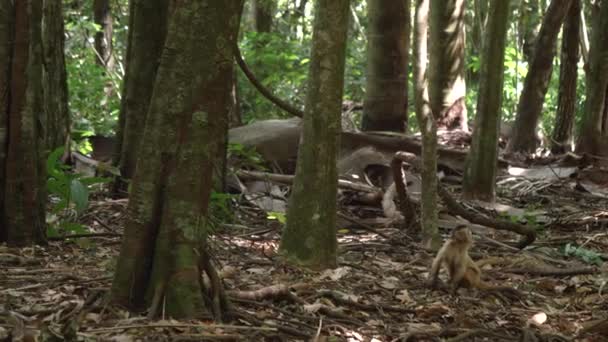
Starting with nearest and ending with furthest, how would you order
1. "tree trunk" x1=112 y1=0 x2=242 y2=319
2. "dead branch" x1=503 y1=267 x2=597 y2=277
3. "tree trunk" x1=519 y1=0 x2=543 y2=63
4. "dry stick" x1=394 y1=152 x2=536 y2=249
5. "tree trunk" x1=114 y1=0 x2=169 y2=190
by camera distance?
"tree trunk" x1=112 y1=0 x2=242 y2=319
"dead branch" x1=503 y1=267 x2=597 y2=277
"dry stick" x1=394 y1=152 x2=536 y2=249
"tree trunk" x1=114 y1=0 x2=169 y2=190
"tree trunk" x1=519 y1=0 x2=543 y2=63

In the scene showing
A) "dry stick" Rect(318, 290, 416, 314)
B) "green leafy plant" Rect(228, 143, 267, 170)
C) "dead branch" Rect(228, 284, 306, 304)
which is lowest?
"dry stick" Rect(318, 290, 416, 314)

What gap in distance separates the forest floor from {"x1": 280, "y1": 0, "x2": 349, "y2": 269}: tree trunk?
23cm

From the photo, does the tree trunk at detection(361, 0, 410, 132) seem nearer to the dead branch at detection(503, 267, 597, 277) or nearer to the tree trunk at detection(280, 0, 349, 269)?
the dead branch at detection(503, 267, 597, 277)

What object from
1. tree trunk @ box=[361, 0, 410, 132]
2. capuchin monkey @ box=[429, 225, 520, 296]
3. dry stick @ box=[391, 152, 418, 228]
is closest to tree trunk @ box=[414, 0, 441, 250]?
dry stick @ box=[391, 152, 418, 228]

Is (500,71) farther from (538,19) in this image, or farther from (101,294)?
(538,19)

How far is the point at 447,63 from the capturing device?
1284 centimetres

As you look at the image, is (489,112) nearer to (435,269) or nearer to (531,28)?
(435,269)

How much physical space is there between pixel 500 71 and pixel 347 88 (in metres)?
9.50

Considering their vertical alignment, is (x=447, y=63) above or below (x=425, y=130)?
above

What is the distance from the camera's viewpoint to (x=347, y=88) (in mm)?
19281

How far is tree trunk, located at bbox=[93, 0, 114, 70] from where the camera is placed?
58.7 feet

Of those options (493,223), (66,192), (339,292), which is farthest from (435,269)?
(66,192)

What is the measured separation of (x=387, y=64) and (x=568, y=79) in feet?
13.9

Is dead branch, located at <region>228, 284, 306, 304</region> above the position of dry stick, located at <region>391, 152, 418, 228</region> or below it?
below
